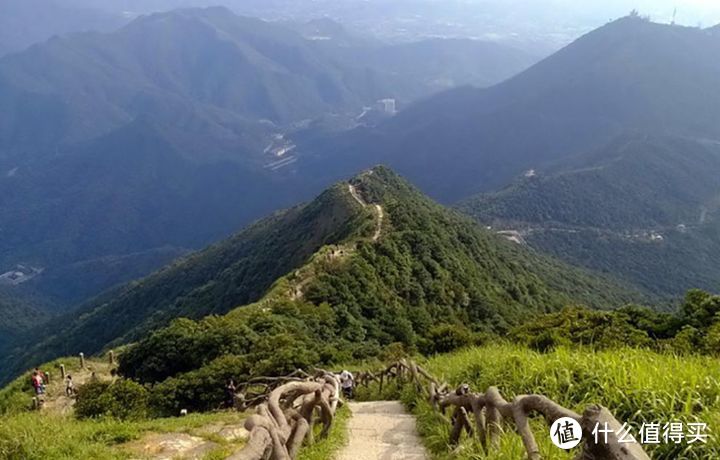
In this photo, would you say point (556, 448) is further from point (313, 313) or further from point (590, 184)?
point (590, 184)

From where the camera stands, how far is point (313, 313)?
129ft

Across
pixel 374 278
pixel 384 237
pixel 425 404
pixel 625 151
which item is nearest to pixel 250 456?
pixel 425 404

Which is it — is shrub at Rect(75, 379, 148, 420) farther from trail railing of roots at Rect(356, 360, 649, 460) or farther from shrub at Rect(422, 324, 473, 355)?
shrub at Rect(422, 324, 473, 355)

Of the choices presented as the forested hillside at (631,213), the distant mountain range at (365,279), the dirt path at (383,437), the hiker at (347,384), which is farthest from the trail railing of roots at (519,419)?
the forested hillside at (631,213)

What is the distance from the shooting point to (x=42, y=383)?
92.0 feet

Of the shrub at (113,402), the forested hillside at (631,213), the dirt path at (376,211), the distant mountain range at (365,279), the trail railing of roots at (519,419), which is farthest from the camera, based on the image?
the forested hillside at (631,213)

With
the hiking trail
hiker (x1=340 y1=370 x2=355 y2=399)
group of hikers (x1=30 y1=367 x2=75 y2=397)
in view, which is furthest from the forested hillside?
group of hikers (x1=30 y1=367 x2=75 y2=397)

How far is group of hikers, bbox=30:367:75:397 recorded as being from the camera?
89.1ft

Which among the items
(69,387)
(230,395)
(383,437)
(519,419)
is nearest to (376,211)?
(69,387)

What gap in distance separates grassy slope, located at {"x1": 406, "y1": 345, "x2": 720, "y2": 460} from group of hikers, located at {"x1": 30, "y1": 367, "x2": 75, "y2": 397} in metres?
22.6

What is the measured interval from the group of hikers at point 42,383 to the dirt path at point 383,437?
19638 mm

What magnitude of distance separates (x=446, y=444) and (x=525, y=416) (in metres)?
3.17

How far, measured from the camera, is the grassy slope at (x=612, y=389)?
22.5 ft

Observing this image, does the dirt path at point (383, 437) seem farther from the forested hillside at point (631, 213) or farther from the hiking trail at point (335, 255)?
the forested hillside at point (631, 213)
